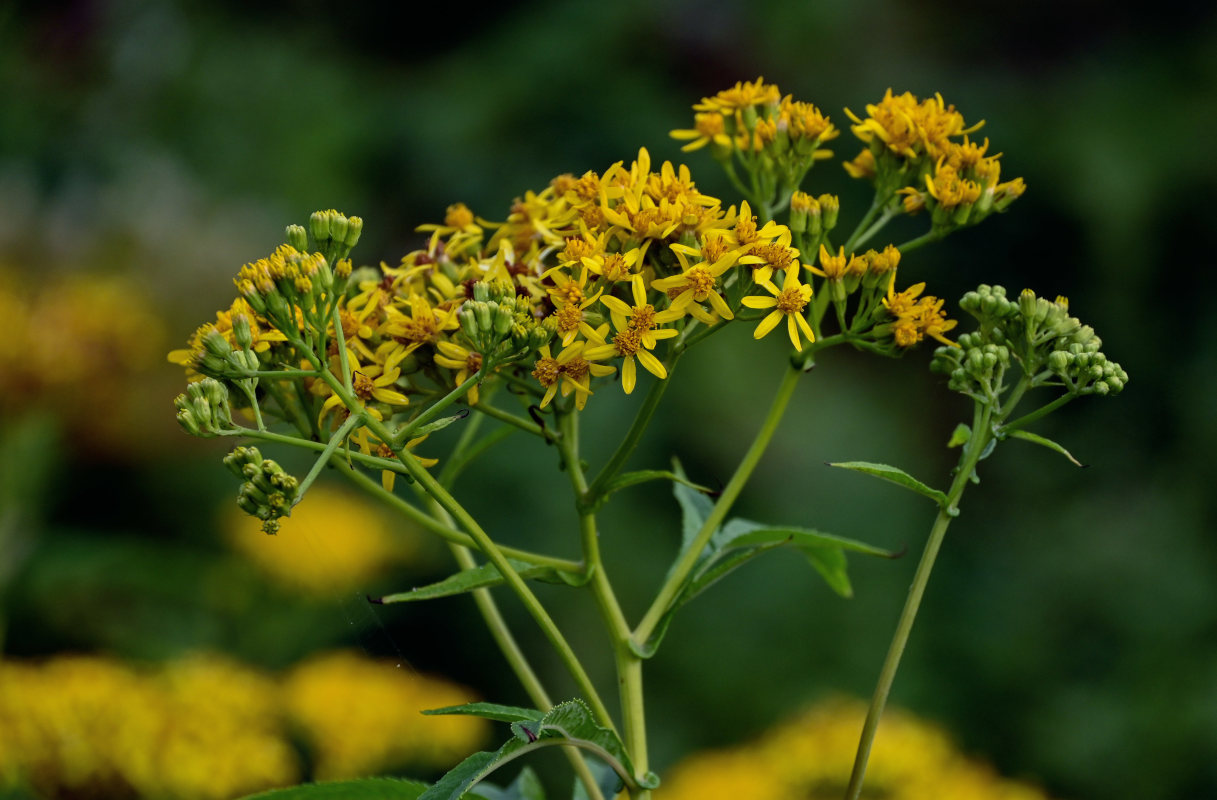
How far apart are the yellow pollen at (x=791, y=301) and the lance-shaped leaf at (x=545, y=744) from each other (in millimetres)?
561

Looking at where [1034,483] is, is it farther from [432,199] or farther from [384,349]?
[384,349]

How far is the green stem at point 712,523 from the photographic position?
1.43 metres

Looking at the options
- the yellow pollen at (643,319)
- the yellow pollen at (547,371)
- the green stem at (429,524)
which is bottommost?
the green stem at (429,524)

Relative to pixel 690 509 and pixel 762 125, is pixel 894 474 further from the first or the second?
pixel 762 125

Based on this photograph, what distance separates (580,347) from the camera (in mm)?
1315

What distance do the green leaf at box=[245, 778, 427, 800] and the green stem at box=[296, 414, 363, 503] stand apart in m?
0.39

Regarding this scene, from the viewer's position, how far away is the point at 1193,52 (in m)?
6.16

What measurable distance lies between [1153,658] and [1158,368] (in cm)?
184

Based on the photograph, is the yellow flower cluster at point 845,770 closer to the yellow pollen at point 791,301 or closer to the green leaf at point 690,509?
the green leaf at point 690,509

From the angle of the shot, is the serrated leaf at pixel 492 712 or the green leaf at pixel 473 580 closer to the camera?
the serrated leaf at pixel 492 712

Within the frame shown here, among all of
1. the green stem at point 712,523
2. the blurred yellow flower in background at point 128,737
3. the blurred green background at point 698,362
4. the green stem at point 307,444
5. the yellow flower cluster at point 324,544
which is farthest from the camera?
the blurred green background at point 698,362

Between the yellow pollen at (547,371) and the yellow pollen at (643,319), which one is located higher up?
the yellow pollen at (643,319)

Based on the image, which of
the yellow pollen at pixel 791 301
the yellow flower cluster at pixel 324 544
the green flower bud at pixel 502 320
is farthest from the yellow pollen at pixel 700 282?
the yellow flower cluster at pixel 324 544

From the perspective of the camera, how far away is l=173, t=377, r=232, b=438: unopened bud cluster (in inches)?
49.6
